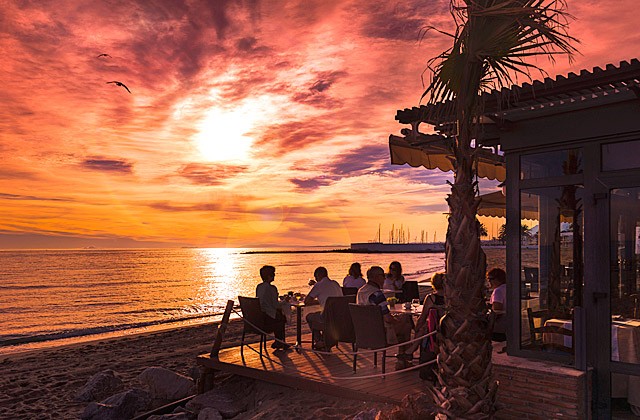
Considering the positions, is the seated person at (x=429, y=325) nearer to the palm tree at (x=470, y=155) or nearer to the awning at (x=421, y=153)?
the awning at (x=421, y=153)

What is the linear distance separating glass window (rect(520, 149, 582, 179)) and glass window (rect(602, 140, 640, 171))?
29 centimetres

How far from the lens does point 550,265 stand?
6.76 m

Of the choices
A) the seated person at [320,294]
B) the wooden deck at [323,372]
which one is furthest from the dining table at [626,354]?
the seated person at [320,294]

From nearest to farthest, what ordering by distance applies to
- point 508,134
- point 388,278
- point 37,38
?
1. point 508,134
2. point 388,278
3. point 37,38

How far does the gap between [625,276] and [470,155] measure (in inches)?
119

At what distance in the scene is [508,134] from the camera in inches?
270

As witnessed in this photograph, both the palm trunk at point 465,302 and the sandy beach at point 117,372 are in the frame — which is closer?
the palm trunk at point 465,302

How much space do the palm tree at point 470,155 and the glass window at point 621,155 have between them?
7.36 feet

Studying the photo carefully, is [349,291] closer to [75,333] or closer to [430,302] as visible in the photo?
[430,302]

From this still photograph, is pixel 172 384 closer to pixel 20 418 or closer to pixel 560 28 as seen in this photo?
pixel 20 418

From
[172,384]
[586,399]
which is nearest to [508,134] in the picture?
[586,399]

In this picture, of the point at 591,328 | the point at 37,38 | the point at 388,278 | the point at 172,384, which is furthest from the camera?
the point at 37,38

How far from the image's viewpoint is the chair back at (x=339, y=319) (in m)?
8.27

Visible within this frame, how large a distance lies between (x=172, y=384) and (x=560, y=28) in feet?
30.6
